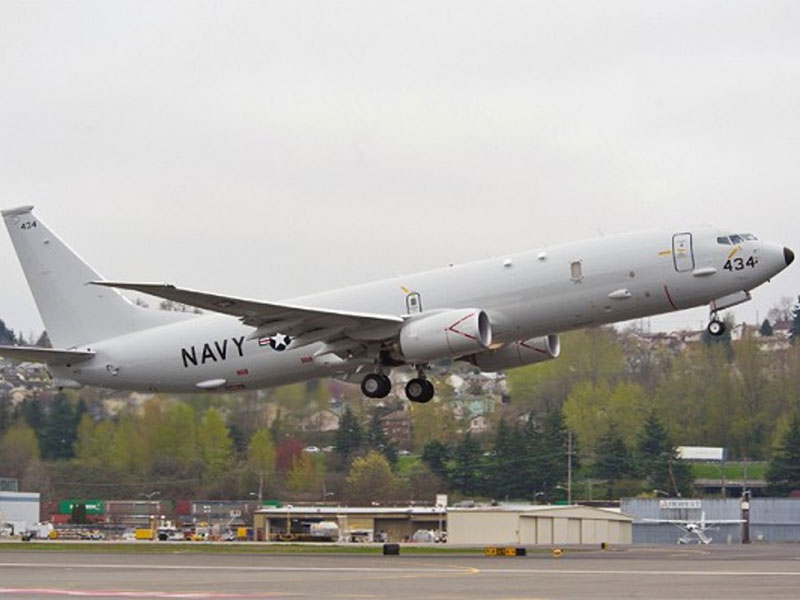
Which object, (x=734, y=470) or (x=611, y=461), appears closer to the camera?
(x=611, y=461)

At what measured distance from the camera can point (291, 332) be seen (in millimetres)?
52375

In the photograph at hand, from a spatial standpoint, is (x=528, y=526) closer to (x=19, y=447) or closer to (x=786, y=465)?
(x=19, y=447)

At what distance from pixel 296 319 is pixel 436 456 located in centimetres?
4084

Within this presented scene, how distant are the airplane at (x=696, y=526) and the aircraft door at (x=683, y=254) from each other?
32788 mm

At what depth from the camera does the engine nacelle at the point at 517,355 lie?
182 ft

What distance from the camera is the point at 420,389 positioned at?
53625 mm

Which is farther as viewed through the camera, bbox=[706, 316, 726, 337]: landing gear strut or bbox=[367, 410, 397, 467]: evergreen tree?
bbox=[367, 410, 397, 467]: evergreen tree

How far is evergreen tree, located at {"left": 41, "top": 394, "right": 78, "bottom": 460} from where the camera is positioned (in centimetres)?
7269

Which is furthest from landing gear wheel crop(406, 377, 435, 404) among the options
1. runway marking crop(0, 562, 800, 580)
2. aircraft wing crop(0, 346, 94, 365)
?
runway marking crop(0, 562, 800, 580)

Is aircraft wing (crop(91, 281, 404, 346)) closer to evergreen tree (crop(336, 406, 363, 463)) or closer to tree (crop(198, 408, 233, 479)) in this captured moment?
tree (crop(198, 408, 233, 479))

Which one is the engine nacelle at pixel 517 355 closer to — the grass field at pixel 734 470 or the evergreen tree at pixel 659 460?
the evergreen tree at pixel 659 460

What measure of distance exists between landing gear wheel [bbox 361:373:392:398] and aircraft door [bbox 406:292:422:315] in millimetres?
2913

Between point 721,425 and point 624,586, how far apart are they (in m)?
66.8

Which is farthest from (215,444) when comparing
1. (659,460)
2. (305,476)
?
(659,460)
